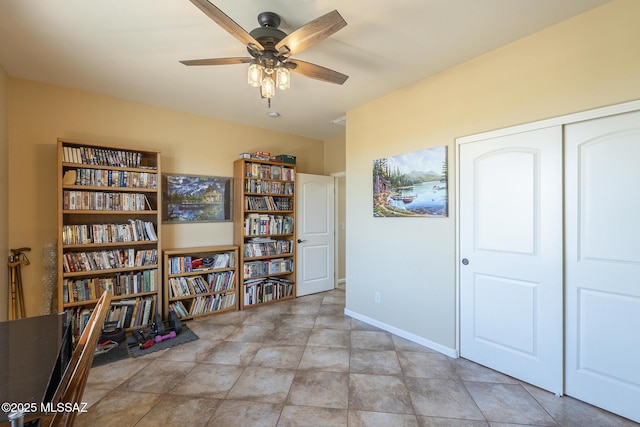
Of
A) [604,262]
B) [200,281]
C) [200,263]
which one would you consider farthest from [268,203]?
[604,262]

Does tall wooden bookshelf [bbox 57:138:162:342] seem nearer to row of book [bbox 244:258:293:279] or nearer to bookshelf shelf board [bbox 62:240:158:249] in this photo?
bookshelf shelf board [bbox 62:240:158:249]

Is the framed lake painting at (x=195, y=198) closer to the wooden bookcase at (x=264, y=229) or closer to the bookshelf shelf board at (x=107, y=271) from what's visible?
the wooden bookcase at (x=264, y=229)

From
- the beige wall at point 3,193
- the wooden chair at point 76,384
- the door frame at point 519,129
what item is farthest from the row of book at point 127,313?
the door frame at point 519,129

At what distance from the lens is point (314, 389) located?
2051 millimetres

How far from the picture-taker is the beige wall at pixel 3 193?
2.46 meters

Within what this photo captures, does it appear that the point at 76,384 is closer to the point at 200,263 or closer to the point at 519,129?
the point at 200,263

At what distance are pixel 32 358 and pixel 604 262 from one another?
311 centimetres

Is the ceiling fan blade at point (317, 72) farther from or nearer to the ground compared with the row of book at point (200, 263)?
farther from the ground

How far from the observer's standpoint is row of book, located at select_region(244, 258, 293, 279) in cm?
389

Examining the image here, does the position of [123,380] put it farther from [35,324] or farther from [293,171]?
[293,171]

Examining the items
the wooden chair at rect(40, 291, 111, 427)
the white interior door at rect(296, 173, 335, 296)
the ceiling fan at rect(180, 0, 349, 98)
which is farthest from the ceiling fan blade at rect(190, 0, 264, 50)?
the white interior door at rect(296, 173, 335, 296)

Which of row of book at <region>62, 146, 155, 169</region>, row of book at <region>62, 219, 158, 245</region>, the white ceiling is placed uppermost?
the white ceiling

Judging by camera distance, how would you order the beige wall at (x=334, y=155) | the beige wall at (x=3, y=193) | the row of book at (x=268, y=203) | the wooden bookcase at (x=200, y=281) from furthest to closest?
the beige wall at (x=334, y=155), the row of book at (x=268, y=203), the wooden bookcase at (x=200, y=281), the beige wall at (x=3, y=193)

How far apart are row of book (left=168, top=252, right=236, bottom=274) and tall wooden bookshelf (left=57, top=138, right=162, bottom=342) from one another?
21 centimetres
